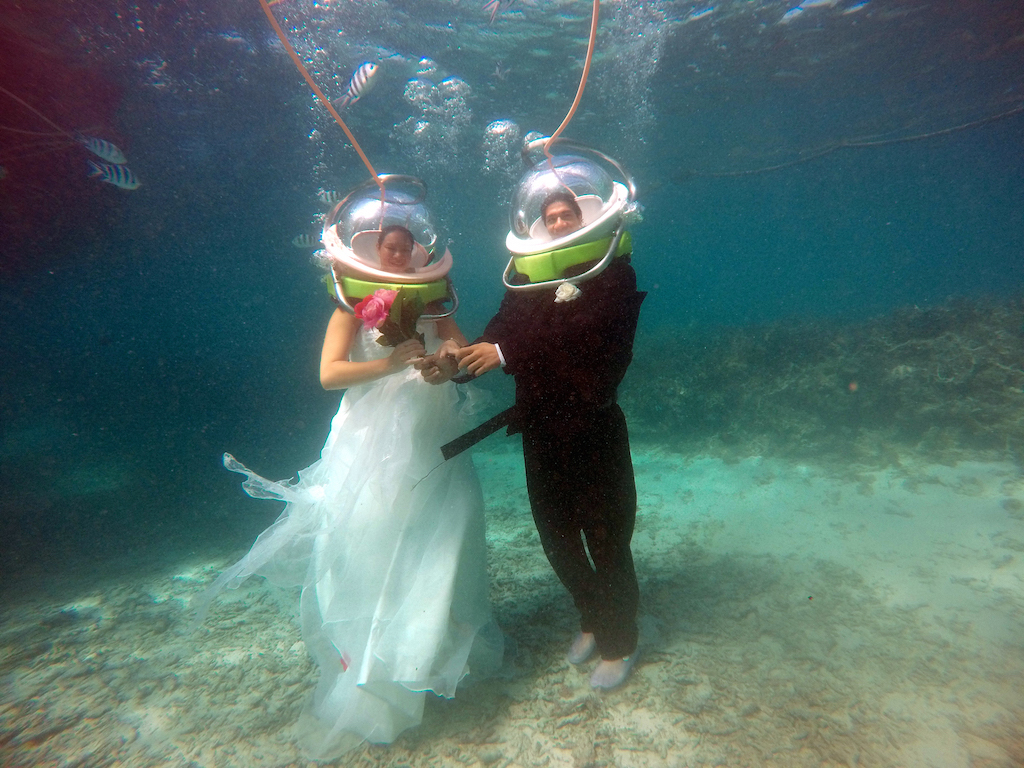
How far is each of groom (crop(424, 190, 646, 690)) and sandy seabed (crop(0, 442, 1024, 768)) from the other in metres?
0.45

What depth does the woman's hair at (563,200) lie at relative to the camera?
2545mm

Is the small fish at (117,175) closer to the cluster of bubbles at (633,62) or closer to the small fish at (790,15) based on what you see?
the cluster of bubbles at (633,62)

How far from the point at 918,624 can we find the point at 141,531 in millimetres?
11681

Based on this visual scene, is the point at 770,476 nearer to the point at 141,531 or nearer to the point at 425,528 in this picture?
the point at 425,528

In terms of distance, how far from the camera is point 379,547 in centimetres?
240

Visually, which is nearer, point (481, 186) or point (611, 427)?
point (611, 427)

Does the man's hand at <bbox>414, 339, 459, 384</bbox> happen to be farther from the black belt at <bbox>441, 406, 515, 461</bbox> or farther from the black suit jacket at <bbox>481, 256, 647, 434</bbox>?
the black belt at <bbox>441, 406, 515, 461</bbox>

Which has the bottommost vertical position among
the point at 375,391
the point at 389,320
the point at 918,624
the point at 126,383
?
the point at 918,624

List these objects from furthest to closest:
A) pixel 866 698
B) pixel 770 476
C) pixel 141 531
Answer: pixel 141 531 → pixel 770 476 → pixel 866 698

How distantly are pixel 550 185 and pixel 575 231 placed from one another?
2.53 ft

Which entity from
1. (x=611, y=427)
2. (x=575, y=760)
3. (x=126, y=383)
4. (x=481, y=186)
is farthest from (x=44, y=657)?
(x=481, y=186)

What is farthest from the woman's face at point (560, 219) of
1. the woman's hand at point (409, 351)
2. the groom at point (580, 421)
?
the woman's hand at point (409, 351)

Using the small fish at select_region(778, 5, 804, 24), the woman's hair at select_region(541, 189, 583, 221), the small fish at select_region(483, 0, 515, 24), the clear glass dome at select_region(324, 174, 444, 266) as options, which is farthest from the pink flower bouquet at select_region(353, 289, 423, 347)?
the small fish at select_region(778, 5, 804, 24)

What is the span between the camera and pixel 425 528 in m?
2.53
